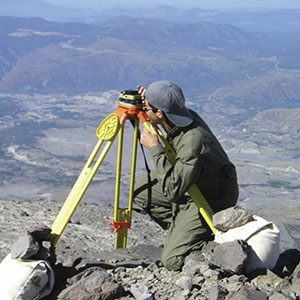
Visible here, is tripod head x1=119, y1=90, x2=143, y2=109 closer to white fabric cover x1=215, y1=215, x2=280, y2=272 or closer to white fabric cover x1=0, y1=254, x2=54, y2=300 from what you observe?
white fabric cover x1=215, y1=215, x2=280, y2=272

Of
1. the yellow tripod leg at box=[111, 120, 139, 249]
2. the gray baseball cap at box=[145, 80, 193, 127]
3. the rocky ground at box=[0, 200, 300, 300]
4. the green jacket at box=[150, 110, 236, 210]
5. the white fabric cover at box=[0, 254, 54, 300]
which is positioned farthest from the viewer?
the yellow tripod leg at box=[111, 120, 139, 249]

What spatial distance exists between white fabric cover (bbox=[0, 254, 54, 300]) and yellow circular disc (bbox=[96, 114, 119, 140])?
1.49 m

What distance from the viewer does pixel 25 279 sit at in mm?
5062

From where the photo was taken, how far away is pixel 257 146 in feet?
524

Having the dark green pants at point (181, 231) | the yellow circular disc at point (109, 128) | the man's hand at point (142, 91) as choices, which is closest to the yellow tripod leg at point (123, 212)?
the yellow circular disc at point (109, 128)

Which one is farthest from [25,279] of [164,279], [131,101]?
[131,101]

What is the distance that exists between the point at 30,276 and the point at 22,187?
118m

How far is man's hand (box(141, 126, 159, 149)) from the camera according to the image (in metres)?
5.65

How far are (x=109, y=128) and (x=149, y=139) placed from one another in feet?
1.61

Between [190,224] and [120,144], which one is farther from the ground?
[120,144]

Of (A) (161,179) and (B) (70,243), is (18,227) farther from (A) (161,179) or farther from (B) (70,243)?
(A) (161,179)

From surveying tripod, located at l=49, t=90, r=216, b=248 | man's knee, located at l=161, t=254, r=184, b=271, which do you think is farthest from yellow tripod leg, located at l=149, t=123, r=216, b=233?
man's knee, located at l=161, t=254, r=184, b=271

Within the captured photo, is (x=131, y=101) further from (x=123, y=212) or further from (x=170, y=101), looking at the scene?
(x=123, y=212)

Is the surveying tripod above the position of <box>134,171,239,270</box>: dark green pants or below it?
above
